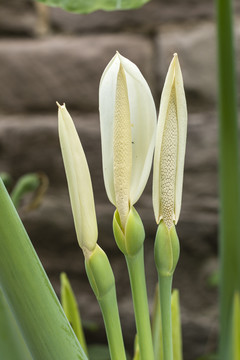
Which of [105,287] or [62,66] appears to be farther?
[62,66]

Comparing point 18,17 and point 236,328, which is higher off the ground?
point 18,17

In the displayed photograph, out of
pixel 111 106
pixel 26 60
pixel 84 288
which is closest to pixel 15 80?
pixel 26 60

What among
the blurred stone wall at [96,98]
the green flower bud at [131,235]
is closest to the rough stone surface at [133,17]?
the blurred stone wall at [96,98]

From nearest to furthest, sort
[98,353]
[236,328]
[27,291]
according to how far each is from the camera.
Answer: [27,291] < [236,328] < [98,353]

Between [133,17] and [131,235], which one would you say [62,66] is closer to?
[133,17]

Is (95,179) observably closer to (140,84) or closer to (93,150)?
(93,150)

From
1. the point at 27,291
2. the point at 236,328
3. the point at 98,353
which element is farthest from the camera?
the point at 98,353

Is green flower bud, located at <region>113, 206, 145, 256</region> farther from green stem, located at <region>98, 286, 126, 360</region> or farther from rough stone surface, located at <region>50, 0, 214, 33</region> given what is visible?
rough stone surface, located at <region>50, 0, 214, 33</region>

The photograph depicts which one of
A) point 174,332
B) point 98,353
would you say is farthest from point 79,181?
point 98,353
